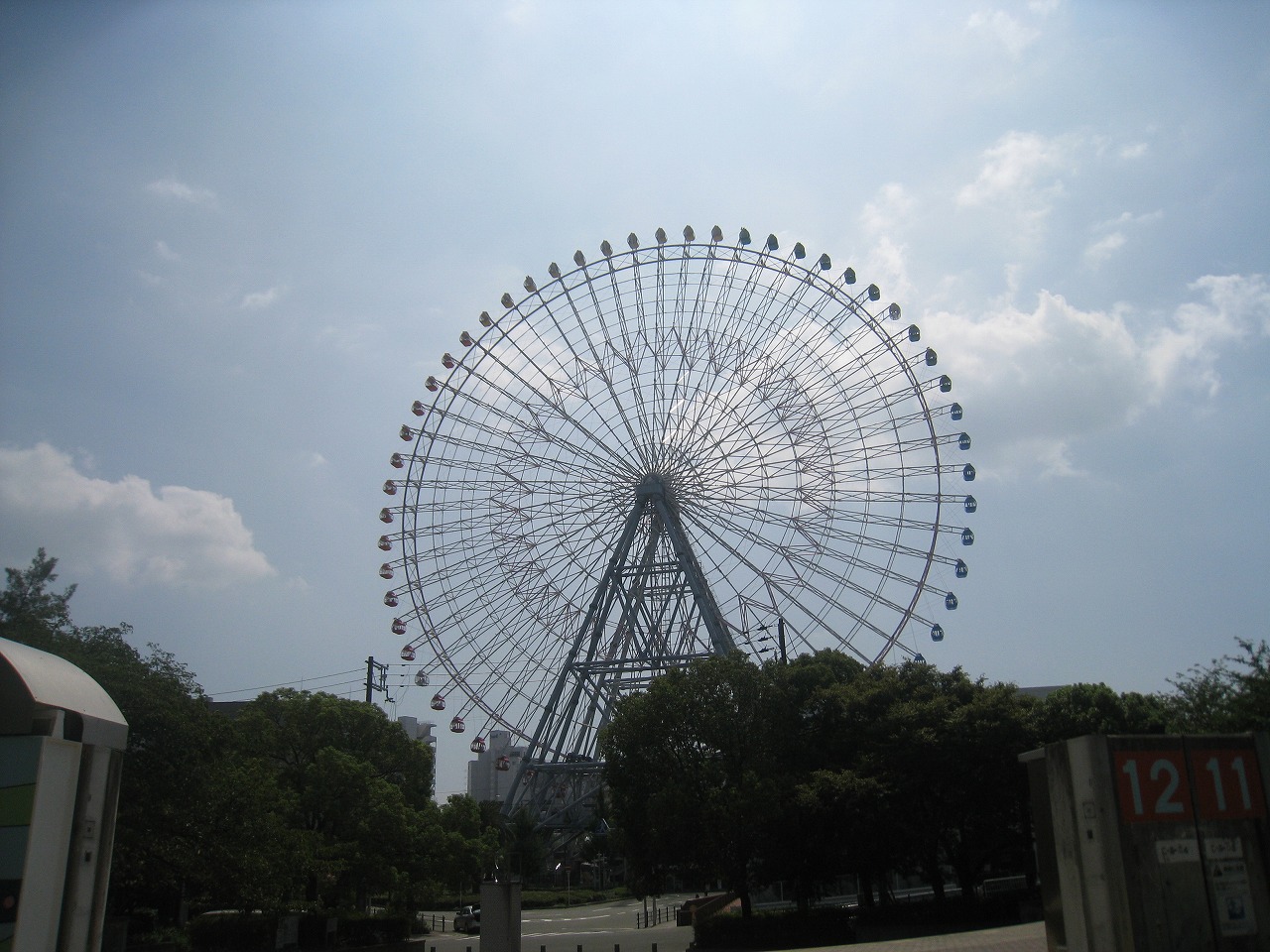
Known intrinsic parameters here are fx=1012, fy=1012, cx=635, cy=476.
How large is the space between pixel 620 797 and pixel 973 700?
37.4 feet

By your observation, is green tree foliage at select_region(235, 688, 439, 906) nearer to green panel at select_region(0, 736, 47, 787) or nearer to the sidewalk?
the sidewalk

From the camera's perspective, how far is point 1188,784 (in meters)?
9.97

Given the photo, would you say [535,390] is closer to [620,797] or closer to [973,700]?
[620,797]

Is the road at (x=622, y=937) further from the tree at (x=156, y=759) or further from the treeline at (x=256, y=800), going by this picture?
the tree at (x=156, y=759)

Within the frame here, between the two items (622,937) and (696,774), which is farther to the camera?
(622,937)

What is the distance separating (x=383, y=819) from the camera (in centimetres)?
3231

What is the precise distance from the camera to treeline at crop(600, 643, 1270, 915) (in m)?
29.2

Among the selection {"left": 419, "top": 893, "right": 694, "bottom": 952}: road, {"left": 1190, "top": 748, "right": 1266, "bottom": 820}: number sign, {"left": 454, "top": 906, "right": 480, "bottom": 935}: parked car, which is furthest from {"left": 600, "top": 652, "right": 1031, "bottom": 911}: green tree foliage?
{"left": 1190, "top": 748, "right": 1266, "bottom": 820}: number sign

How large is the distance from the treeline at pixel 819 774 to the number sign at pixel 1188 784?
1962 cm

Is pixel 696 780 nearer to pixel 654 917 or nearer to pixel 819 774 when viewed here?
pixel 819 774

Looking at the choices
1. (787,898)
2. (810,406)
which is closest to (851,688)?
(810,406)

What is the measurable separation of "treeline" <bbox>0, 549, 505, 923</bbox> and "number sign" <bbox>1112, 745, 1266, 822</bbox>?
71.5ft

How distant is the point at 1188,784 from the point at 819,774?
67.9 ft

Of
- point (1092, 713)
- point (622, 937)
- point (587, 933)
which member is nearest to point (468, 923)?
point (587, 933)
